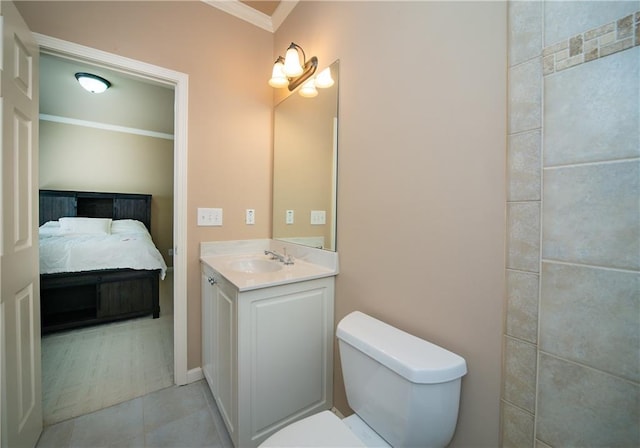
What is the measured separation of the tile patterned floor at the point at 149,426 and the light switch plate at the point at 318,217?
1279mm

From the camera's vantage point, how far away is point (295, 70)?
1602 millimetres

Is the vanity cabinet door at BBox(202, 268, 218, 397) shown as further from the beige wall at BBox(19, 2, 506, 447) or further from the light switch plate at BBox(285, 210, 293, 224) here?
the light switch plate at BBox(285, 210, 293, 224)

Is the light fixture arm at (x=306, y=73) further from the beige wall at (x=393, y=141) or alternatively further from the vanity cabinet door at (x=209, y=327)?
the vanity cabinet door at (x=209, y=327)

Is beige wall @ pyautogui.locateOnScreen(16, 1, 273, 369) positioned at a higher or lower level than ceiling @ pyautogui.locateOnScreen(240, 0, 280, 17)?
lower

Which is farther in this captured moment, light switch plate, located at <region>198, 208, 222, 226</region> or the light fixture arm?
light switch plate, located at <region>198, 208, 222, 226</region>

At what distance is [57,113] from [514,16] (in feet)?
18.3

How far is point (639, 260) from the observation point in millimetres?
567

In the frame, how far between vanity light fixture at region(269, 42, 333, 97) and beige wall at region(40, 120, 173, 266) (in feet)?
13.9

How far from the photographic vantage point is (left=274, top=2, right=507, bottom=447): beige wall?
831 millimetres

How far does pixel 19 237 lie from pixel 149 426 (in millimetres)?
Result: 1189

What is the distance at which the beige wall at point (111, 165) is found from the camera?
407cm

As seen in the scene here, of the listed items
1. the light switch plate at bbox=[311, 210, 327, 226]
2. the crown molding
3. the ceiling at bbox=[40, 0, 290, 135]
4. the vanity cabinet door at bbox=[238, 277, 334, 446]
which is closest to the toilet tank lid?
the vanity cabinet door at bbox=[238, 277, 334, 446]

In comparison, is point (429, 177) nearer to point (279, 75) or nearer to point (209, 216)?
point (279, 75)

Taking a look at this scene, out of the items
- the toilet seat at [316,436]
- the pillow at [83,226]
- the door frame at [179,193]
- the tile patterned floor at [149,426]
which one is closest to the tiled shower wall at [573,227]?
the toilet seat at [316,436]
